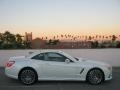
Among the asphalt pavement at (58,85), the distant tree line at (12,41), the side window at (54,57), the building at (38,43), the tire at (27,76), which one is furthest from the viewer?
the building at (38,43)

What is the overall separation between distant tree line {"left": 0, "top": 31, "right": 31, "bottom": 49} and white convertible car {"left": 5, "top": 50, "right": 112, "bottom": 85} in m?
8.17

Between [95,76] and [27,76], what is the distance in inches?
101

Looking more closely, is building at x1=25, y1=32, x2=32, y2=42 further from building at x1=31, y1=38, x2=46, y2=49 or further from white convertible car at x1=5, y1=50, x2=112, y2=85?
white convertible car at x1=5, y1=50, x2=112, y2=85

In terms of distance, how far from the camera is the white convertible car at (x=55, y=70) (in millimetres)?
11672

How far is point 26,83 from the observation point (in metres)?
11.6

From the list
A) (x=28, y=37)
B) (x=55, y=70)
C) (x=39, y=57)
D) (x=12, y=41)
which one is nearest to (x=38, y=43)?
(x=28, y=37)

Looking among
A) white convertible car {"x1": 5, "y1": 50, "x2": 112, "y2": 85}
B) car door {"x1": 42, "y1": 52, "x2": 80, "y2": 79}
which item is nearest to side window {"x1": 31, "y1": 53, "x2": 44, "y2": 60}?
white convertible car {"x1": 5, "y1": 50, "x2": 112, "y2": 85}

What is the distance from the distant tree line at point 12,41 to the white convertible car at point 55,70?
26.8 feet

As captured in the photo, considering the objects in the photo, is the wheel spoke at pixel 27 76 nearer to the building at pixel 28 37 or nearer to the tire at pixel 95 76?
the tire at pixel 95 76

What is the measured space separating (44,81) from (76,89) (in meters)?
2.08

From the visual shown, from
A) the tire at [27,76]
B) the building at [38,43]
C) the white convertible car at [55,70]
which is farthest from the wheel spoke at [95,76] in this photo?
the building at [38,43]

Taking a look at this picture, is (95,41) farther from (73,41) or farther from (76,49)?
(76,49)

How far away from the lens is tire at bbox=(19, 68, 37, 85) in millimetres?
11617

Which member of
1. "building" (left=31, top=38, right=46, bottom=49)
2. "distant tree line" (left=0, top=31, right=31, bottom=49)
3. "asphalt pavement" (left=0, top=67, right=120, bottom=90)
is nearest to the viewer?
"asphalt pavement" (left=0, top=67, right=120, bottom=90)
